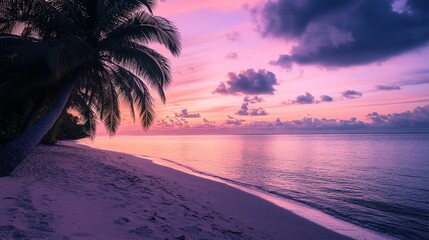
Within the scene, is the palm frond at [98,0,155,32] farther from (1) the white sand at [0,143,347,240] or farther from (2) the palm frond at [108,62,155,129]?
(1) the white sand at [0,143,347,240]

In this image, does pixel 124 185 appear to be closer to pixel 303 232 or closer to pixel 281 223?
pixel 281 223

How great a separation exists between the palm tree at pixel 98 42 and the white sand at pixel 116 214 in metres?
3.20

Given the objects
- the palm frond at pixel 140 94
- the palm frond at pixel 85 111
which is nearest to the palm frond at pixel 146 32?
the palm frond at pixel 140 94

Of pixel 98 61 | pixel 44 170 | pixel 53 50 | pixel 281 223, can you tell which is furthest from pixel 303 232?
pixel 98 61

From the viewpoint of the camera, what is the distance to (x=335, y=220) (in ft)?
28.6

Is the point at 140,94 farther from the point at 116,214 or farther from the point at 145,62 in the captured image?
the point at 116,214

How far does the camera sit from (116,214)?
5.32 meters

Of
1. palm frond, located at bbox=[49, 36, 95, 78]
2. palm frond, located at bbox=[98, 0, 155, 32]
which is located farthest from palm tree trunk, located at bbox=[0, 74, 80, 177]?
palm frond, located at bbox=[98, 0, 155, 32]

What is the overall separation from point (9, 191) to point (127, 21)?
Answer: 8.63 m

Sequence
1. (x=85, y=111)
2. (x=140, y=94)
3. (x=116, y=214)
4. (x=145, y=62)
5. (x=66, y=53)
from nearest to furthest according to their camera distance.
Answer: (x=116, y=214) < (x=66, y=53) < (x=145, y=62) < (x=140, y=94) < (x=85, y=111)

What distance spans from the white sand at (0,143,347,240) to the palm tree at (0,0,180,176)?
320cm

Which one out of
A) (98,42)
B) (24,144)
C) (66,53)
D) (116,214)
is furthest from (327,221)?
(98,42)

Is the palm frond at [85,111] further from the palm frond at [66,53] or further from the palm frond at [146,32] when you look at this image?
the palm frond at [66,53]

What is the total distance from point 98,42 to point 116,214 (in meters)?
8.59
